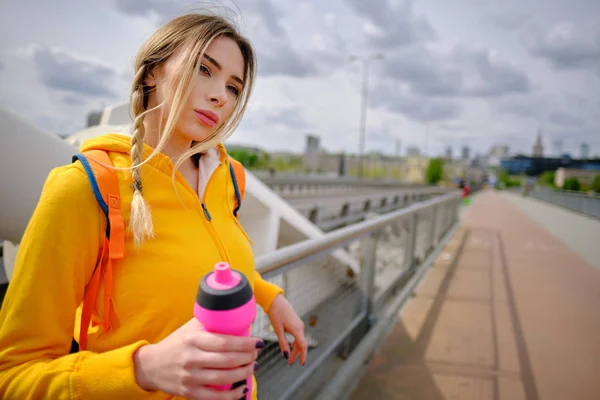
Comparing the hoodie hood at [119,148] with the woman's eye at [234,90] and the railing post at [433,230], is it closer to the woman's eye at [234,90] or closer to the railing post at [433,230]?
the woman's eye at [234,90]

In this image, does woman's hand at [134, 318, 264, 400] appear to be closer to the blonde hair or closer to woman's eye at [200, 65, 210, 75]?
the blonde hair

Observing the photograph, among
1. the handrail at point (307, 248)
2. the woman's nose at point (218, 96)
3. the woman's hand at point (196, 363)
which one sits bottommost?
the handrail at point (307, 248)

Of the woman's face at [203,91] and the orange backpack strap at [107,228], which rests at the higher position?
the woman's face at [203,91]

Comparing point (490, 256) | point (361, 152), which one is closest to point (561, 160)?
point (361, 152)

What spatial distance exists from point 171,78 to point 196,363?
74cm

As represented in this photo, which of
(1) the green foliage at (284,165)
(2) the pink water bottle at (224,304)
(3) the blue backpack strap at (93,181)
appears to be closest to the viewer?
(2) the pink water bottle at (224,304)

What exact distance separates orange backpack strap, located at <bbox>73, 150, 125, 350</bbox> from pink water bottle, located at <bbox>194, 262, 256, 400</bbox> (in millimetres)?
307

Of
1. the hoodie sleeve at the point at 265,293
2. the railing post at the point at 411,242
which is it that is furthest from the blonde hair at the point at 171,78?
the railing post at the point at 411,242

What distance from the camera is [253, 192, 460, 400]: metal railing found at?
2211 mm

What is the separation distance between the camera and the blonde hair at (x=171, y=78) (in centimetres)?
95

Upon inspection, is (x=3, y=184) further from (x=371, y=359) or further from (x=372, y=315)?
(x=372, y=315)

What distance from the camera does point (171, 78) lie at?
1043 mm

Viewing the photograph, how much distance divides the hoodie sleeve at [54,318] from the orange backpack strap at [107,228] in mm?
36

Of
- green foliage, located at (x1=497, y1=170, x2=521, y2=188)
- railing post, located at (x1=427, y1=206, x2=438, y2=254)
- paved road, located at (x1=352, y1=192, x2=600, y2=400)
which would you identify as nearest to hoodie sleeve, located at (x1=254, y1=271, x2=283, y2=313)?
paved road, located at (x1=352, y1=192, x2=600, y2=400)
